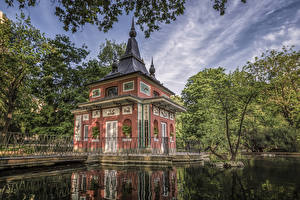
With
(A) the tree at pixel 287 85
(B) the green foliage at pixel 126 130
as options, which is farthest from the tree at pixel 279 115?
(B) the green foliage at pixel 126 130

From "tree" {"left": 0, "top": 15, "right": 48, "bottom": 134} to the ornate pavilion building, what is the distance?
5.05 meters

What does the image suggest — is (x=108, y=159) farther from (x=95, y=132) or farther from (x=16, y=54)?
(x=16, y=54)

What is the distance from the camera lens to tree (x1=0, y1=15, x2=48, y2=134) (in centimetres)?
1211

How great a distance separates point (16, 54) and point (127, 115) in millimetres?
9248

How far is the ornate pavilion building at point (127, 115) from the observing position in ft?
Answer: 44.6

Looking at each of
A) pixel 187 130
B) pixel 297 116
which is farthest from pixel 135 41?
pixel 297 116

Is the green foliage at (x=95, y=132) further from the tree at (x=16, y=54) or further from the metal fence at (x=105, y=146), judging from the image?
the tree at (x=16, y=54)

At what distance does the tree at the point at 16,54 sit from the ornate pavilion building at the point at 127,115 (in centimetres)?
505

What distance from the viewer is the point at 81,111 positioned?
1725cm

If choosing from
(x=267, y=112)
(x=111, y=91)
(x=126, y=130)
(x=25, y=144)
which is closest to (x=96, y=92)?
(x=111, y=91)

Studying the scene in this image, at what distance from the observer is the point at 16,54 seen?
12.5 metres

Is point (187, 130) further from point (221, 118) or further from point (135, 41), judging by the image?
point (135, 41)

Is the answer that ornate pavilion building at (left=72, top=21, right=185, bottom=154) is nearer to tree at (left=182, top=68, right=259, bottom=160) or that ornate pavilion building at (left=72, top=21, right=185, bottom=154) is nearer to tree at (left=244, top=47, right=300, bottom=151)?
tree at (left=182, top=68, right=259, bottom=160)

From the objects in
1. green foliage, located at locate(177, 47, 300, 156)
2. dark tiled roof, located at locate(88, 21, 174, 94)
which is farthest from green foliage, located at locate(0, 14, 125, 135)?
green foliage, located at locate(177, 47, 300, 156)
